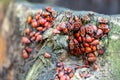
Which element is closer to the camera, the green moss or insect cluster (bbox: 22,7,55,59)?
the green moss

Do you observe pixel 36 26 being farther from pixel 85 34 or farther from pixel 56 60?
pixel 85 34

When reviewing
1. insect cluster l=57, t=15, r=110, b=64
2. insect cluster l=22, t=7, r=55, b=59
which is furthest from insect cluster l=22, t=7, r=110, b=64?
insect cluster l=22, t=7, r=55, b=59

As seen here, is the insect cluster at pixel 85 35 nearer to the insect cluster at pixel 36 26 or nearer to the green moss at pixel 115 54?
the green moss at pixel 115 54

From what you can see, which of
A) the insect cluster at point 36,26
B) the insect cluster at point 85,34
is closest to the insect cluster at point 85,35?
the insect cluster at point 85,34

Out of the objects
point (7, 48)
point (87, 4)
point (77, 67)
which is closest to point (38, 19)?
point (77, 67)

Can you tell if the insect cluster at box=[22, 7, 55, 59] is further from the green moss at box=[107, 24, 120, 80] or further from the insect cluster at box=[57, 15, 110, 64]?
the green moss at box=[107, 24, 120, 80]

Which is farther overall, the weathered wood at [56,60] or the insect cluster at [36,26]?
the insect cluster at [36,26]
